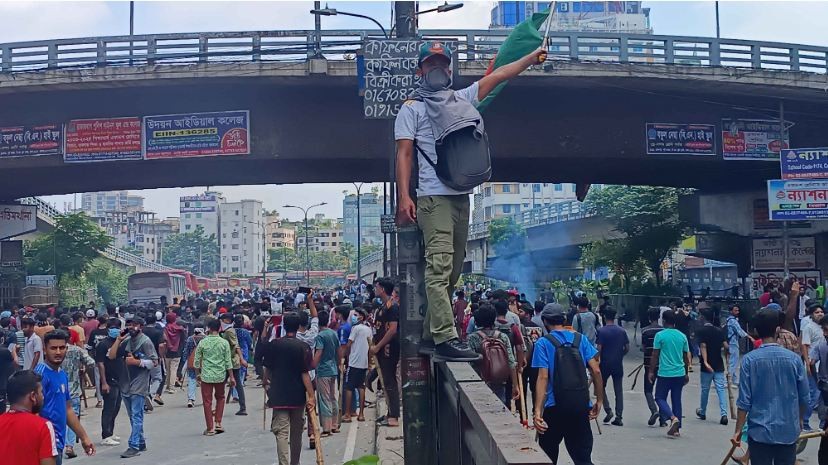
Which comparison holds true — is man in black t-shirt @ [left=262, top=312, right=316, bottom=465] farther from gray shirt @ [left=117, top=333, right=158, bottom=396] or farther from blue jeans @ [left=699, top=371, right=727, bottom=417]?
blue jeans @ [left=699, top=371, right=727, bottom=417]

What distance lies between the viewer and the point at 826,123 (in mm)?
24375

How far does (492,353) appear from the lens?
7227mm

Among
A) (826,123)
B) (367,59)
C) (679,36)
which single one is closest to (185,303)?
(679,36)

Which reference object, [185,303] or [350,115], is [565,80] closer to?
[350,115]

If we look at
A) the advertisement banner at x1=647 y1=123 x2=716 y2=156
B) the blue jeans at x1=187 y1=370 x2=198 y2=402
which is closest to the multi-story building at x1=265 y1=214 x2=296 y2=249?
the advertisement banner at x1=647 y1=123 x2=716 y2=156

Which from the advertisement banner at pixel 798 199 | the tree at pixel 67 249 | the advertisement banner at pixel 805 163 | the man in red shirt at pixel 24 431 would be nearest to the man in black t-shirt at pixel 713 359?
the man in red shirt at pixel 24 431

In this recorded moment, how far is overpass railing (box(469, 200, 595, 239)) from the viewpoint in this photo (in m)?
46.8

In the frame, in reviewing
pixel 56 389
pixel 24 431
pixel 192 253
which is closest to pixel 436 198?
pixel 24 431

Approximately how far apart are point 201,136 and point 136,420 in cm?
1136

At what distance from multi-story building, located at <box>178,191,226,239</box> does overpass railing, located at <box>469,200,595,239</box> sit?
110 metres

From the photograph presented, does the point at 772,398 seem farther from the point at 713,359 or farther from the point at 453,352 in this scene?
the point at 713,359

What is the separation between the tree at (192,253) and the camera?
424 feet

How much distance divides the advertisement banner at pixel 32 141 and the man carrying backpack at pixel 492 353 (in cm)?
1741

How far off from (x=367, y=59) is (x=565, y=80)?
37.5 feet
